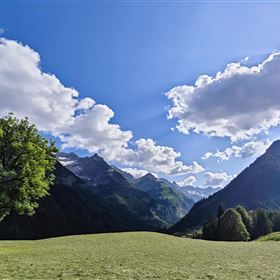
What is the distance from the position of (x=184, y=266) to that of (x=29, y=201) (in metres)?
30.8

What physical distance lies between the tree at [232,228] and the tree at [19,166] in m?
107

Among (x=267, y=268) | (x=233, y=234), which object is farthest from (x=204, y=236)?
(x=267, y=268)

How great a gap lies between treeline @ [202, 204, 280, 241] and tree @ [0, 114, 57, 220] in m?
107

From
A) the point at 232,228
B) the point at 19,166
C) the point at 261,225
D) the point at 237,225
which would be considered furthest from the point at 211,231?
the point at 19,166

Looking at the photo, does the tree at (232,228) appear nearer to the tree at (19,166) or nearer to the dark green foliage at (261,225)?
the dark green foliage at (261,225)

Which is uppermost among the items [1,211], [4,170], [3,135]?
[3,135]

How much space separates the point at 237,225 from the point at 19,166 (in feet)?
370

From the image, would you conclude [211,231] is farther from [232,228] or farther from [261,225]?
[232,228]

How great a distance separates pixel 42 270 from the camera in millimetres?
27797

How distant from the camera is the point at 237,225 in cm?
14012

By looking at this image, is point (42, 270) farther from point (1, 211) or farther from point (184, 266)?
point (1, 211)

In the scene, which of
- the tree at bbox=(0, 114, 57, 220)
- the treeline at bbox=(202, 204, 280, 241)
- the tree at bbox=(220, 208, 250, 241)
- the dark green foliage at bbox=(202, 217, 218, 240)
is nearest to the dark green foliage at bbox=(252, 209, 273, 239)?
the treeline at bbox=(202, 204, 280, 241)

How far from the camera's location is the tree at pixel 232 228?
13825 centimetres

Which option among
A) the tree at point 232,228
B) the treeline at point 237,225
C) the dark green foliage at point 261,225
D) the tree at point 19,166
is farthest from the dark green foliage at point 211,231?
the tree at point 19,166
